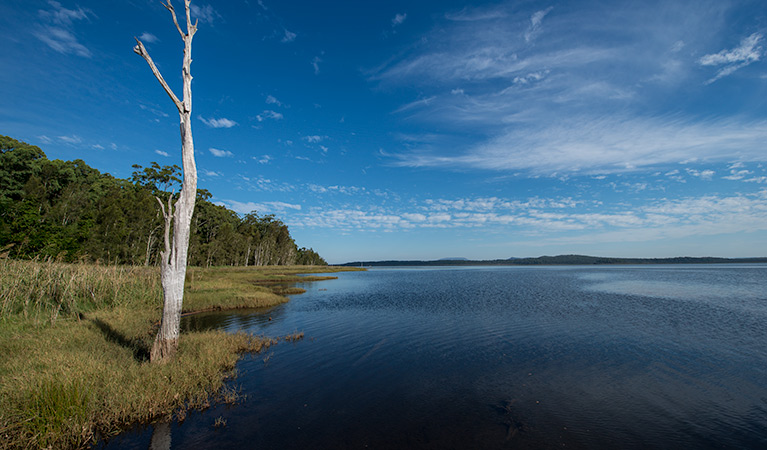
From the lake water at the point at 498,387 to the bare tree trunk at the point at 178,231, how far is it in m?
3.29

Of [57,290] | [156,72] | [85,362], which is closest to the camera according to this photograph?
[85,362]

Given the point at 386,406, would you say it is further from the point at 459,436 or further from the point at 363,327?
the point at 363,327

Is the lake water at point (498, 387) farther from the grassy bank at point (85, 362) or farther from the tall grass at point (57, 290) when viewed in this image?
the tall grass at point (57, 290)

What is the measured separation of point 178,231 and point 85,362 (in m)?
5.01

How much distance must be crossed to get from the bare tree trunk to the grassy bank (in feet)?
3.17

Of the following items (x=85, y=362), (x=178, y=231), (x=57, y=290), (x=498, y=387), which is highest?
(x=178, y=231)

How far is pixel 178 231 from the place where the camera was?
1234cm

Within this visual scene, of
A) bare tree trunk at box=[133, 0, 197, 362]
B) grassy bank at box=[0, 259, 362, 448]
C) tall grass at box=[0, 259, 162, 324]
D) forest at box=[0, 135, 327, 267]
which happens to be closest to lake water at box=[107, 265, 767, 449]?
grassy bank at box=[0, 259, 362, 448]

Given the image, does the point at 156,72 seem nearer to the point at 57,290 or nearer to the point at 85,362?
the point at 85,362

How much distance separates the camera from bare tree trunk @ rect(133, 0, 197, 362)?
484 inches

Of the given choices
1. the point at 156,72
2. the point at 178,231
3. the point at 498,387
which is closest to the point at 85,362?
the point at 178,231

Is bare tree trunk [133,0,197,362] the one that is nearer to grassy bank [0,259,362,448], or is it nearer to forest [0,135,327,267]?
grassy bank [0,259,362,448]

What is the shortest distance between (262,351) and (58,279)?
41.2ft

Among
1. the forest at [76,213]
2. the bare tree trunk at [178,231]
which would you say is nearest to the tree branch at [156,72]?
the bare tree trunk at [178,231]
